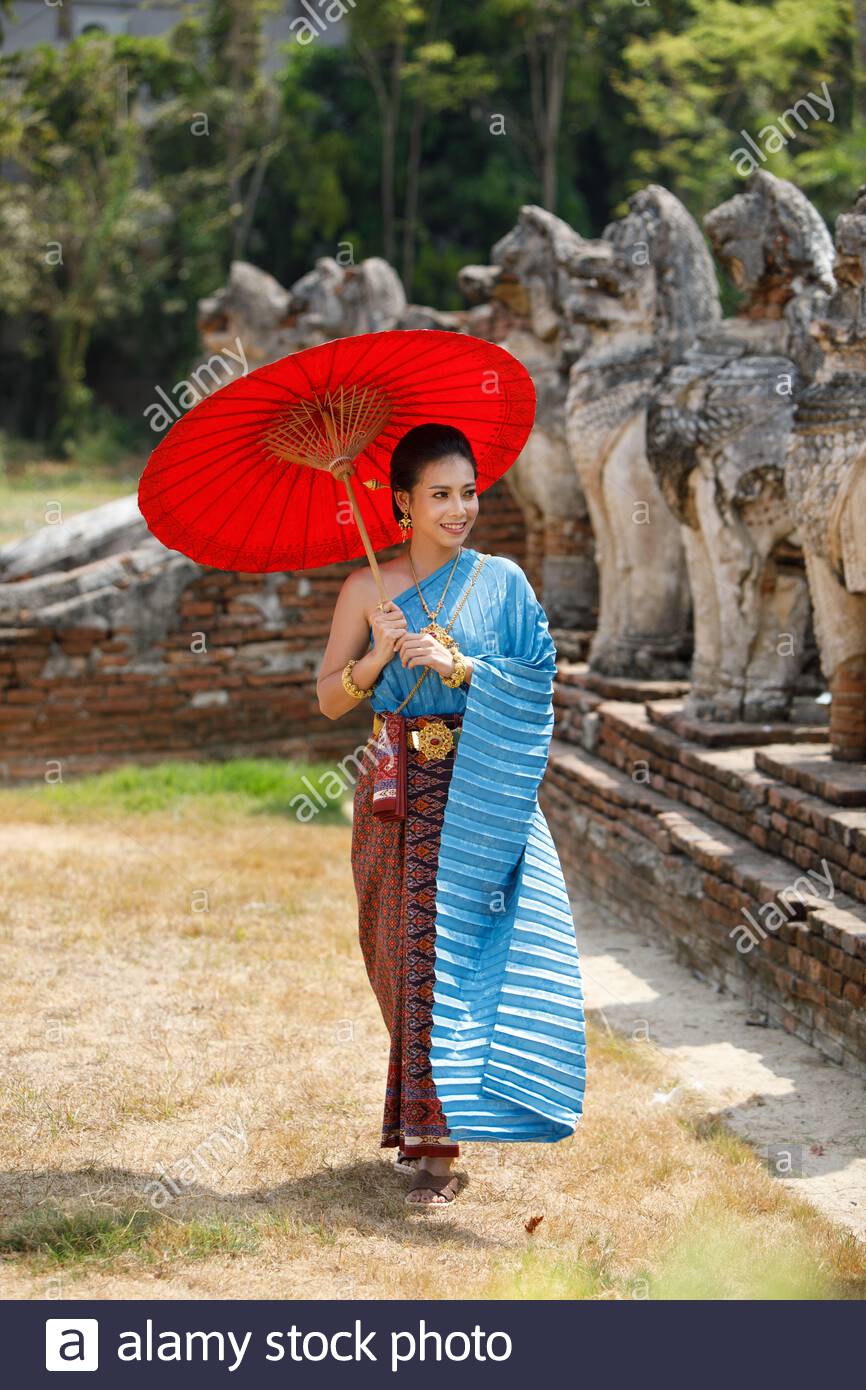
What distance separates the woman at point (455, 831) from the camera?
140 inches

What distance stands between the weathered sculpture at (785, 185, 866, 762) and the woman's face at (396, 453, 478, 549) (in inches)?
70.8

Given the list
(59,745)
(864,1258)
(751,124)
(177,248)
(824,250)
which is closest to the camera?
(864,1258)

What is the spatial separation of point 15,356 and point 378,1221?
22.3m

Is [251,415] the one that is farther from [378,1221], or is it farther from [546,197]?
[546,197]

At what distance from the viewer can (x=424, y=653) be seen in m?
3.59

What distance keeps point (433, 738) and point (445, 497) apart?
0.53m

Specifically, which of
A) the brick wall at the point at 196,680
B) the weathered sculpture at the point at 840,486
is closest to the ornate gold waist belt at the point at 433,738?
the weathered sculpture at the point at 840,486

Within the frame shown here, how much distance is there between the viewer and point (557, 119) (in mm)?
21859

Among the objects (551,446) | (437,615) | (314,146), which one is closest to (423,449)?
(437,615)

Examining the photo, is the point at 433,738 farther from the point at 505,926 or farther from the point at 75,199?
the point at 75,199

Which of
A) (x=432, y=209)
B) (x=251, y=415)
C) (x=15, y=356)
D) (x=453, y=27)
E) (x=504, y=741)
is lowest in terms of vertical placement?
(x=504, y=741)

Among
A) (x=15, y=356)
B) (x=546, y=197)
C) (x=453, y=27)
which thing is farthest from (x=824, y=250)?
(x=15, y=356)

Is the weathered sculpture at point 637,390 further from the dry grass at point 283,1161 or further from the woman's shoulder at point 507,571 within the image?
the woman's shoulder at point 507,571

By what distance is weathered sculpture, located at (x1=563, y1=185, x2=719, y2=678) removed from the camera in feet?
23.9
